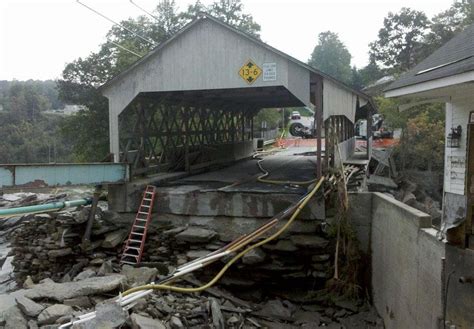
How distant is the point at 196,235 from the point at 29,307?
403 cm

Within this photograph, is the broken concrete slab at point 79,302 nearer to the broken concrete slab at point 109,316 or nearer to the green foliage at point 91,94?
the broken concrete slab at point 109,316

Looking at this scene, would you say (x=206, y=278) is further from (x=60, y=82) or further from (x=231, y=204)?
(x=60, y=82)

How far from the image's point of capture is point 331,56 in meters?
87.6

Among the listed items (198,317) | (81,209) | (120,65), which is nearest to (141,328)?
(198,317)

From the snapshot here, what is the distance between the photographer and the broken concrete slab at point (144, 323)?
5926mm

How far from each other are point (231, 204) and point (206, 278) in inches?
68.3

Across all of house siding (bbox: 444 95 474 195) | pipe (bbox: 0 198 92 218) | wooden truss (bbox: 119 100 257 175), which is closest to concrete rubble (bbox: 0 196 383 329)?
pipe (bbox: 0 198 92 218)

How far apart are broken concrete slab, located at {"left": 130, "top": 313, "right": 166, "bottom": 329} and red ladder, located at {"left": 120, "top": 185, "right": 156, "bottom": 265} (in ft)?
10.1

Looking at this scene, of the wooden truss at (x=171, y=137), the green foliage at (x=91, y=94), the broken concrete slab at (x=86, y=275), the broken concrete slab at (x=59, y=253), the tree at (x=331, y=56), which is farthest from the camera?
the tree at (x=331, y=56)

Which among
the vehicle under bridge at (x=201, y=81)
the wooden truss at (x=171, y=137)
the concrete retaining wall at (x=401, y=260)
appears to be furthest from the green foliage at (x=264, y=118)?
the concrete retaining wall at (x=401, y=260)

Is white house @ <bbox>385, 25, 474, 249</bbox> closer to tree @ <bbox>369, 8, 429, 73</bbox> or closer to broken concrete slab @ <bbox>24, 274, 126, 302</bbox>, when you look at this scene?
broken concrete slab @ <bbox>24, 274, 126, 302</bbox>

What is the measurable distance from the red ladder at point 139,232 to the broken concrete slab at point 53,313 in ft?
10.1

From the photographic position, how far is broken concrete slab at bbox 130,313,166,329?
5926 millimetres

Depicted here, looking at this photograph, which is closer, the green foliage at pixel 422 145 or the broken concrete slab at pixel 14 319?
the broken concrete slab at pixel 14 319
